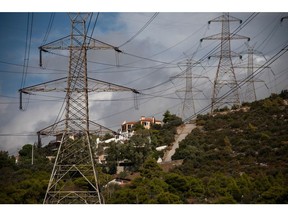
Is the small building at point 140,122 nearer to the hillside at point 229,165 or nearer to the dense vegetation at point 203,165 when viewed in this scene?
the dense vegetation at point 203,165

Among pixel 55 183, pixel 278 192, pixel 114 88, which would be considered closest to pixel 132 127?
pixel 114 88

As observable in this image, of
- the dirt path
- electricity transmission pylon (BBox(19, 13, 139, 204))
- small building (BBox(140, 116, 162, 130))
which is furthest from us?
the dirt path

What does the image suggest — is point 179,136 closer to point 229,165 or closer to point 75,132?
point 229,165

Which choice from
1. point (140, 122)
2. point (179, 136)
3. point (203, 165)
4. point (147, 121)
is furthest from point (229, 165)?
point (179, 136)

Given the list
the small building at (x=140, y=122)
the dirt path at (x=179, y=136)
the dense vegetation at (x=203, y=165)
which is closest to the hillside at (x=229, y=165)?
the dense vegetation at (x=203, y=165)

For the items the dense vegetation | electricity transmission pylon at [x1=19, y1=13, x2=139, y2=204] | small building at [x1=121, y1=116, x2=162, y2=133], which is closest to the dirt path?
the dense vegetation

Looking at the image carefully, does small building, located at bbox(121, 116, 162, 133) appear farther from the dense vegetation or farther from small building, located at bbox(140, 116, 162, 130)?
the dense vegetation
